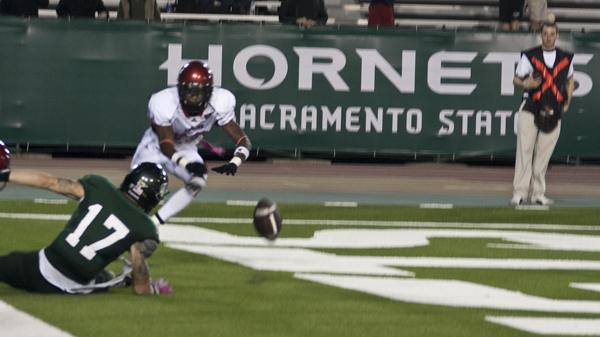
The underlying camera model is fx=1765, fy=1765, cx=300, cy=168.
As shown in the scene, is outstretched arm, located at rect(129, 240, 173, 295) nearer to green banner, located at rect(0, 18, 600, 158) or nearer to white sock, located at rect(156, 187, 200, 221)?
white sock, located at rect(156, 187, 200, 221)

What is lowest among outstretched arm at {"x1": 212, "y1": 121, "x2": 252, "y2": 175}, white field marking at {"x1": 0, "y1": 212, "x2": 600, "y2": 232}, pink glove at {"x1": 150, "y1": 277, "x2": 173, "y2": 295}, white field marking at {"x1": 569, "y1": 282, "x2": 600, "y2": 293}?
white field marking at {"x1": 0, "y1": 212, "x2": 600, "y2": 232}

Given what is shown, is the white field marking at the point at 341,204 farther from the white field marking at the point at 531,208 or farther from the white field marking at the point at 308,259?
the white field marking at the point at 308,259

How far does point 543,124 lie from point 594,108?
4.10 meters

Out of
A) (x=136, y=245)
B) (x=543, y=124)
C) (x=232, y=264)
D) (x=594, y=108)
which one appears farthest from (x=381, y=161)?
(x=136, y=245)

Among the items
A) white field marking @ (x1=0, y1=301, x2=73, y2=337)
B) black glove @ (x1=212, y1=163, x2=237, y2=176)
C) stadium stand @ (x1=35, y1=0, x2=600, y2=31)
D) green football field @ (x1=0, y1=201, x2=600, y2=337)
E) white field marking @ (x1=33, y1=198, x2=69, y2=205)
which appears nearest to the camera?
white field marking @ (x1=0, y1=301, x2=73, y2=337)

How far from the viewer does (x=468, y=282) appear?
38.2ft

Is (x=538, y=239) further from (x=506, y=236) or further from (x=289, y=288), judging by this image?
(x=289, y=288)

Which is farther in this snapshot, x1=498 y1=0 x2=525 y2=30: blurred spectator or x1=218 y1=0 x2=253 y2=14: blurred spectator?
x1=218 y1=0 x2=253 y2=14: blurred spectator

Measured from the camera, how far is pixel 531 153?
697 inches

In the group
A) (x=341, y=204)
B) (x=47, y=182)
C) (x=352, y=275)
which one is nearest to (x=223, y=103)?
(x=352, y=275)

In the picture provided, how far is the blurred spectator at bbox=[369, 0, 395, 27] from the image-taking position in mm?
23188

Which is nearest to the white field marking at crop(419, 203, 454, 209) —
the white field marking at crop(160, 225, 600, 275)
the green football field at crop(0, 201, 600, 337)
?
the green football field at crop(0, 201, 600, 337)

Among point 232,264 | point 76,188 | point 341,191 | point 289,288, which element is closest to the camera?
point 76,188

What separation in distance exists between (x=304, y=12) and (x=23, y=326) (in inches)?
536
